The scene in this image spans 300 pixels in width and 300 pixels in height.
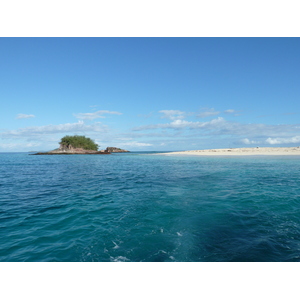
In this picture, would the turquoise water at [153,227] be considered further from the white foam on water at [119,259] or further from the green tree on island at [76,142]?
the green tree on island at [76,142]

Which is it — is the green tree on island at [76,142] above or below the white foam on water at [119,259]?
above

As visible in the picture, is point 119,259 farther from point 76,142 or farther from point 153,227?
point 76,142

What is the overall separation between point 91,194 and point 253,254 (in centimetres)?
1171

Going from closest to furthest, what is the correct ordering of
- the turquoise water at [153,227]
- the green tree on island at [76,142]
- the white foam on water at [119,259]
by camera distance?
the white foam on water at [119,259], the turquoise water at [153,227], the green tree on island at [76,142]

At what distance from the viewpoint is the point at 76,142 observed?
123688mm

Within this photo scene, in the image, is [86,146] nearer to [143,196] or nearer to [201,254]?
[143,196]

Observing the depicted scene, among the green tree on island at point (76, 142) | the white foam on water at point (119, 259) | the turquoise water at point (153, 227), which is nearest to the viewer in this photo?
the white foam on water at point (119, 259)

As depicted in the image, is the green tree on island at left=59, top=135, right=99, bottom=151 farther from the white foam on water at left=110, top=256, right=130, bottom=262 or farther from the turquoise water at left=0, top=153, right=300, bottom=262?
the white foam on water at left=110, top=256, right=130, bottom=262

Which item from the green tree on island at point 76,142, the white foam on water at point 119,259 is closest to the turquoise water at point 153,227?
the white foam on water at point 119,259

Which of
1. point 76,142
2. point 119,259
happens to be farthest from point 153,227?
point 76,142

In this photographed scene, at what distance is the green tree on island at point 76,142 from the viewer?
12238cm

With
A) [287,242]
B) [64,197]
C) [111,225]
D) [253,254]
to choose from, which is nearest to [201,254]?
[253,254]

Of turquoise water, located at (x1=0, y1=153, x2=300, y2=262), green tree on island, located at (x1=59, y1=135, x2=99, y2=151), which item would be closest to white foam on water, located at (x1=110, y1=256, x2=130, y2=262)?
turquoise water, located at (x1=0, y1=153, x2=300, y2=262)

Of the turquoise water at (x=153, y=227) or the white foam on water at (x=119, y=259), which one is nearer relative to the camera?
the white foam on water at (x=119, y=259)
